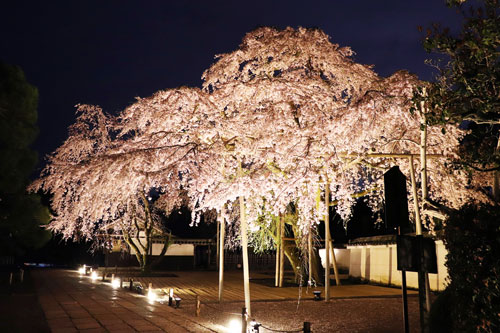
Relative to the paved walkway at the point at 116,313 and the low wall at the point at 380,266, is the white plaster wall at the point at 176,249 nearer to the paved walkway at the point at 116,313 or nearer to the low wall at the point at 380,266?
the low wall at the point at 380,266

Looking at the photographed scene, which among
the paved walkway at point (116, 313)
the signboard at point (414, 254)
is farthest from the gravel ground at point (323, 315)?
the signboard at point (414, 254)

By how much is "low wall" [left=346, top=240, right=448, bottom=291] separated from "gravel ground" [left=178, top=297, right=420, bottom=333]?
423cm

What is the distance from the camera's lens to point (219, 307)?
13.2 metres

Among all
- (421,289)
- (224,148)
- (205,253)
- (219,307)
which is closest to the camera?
(421,289)

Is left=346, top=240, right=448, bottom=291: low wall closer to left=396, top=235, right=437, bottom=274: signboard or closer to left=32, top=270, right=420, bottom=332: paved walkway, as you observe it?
left=32, top=270, right=420, bottom=332: paved walkway

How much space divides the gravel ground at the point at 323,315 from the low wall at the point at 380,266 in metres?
4.23

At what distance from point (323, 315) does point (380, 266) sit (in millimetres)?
12508

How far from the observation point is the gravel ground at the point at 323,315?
10031mm

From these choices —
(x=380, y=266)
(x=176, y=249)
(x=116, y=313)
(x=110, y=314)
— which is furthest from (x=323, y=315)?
(x=176, y=249)

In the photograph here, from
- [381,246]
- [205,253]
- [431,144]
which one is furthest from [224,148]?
[205,253]

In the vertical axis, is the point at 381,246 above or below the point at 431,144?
below

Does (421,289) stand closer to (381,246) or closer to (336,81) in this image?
(336,81)

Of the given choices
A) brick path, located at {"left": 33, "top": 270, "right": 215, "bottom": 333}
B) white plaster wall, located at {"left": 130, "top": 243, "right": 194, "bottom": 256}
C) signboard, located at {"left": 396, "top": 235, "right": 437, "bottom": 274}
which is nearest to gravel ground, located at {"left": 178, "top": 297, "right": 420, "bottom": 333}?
brick path, located at {"left": 33, "top": 270, "right": 215, "bottom": 333}

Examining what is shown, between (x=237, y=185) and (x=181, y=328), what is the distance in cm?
353
